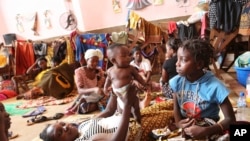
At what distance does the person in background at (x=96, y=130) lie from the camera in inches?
53.8

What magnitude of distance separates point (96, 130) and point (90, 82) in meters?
Result: 1.97

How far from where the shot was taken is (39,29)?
23.7 feet

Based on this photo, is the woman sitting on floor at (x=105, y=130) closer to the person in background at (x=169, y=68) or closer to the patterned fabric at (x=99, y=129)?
the patterned fabric at (x=99, y=129)

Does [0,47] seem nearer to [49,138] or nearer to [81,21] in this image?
[81,21]

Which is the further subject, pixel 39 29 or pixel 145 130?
pixel 39 29

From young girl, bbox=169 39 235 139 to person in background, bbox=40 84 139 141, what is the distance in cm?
33

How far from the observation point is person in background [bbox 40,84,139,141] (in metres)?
1.37

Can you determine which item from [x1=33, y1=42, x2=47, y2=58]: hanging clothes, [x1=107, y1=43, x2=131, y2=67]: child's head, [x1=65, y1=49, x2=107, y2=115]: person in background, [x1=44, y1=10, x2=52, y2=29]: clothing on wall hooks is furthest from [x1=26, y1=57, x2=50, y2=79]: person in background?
[x1=107, y1=43, x2=131, y2=67]: child's head

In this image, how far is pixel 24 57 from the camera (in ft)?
18.3

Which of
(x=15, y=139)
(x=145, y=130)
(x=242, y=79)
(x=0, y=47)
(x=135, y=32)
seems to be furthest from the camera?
(x=0, y=47)

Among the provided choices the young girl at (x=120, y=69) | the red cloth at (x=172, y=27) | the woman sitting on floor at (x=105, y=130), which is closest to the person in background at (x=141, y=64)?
the red cloth at (x=172, y=27)

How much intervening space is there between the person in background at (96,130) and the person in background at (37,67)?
402 cm

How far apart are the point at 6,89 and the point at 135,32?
2.79 metres

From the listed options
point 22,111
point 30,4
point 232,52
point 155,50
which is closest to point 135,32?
point 155,50
